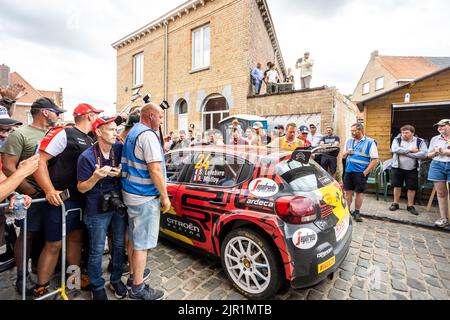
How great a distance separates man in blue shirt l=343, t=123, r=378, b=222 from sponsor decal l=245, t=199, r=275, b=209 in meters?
3.22

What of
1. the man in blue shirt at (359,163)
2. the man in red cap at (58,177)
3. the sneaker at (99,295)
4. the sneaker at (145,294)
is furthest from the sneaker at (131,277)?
the man in blue shirt at (359,163)

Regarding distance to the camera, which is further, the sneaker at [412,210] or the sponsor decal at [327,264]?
the sneaker at [412,210]

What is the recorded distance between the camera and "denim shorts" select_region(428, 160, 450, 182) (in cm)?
442

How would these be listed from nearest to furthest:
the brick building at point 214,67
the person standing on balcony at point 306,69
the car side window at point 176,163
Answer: the car side window at point 176,163
the brick building at point 214,67
the person standing on balcony at point 306,69

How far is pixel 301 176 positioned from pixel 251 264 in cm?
110

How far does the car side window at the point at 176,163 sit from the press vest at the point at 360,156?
3.57m

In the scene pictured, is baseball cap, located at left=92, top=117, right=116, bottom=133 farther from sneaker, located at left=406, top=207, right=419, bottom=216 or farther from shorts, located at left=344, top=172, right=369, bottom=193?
sneaker, located at left=406, top=207, right=419, bottom=216

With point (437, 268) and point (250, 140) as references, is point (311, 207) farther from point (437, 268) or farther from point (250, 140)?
point (250, 140)

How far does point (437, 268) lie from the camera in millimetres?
2973

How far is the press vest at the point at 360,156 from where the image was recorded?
4614mm

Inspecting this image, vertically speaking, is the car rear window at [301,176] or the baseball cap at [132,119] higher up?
the baseball cap at [132,119]

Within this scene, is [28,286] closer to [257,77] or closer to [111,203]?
[111,203]

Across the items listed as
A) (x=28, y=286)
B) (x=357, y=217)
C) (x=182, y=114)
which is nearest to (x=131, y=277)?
(x=28, y=286)

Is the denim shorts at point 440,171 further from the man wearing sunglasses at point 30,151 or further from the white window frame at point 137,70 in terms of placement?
the white window frame at point 137,70
